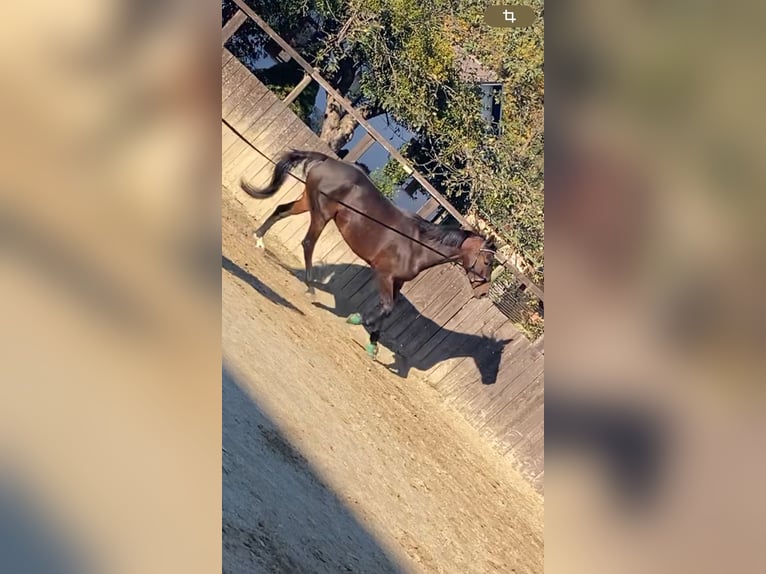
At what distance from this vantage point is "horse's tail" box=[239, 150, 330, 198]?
3596 millimetres

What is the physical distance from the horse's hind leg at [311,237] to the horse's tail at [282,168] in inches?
8.9

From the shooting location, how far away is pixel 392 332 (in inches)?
150

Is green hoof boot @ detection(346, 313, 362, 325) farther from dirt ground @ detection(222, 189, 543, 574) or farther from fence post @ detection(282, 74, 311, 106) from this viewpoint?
fence post @ detection(282, 74, 311, 106)

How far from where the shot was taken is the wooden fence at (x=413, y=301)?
3.49 m

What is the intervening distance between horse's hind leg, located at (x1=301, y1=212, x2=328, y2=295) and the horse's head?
678mm

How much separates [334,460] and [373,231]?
1270 millimetres

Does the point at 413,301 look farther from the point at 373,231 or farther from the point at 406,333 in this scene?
the point at 373,231

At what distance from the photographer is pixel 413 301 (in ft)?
12.5
